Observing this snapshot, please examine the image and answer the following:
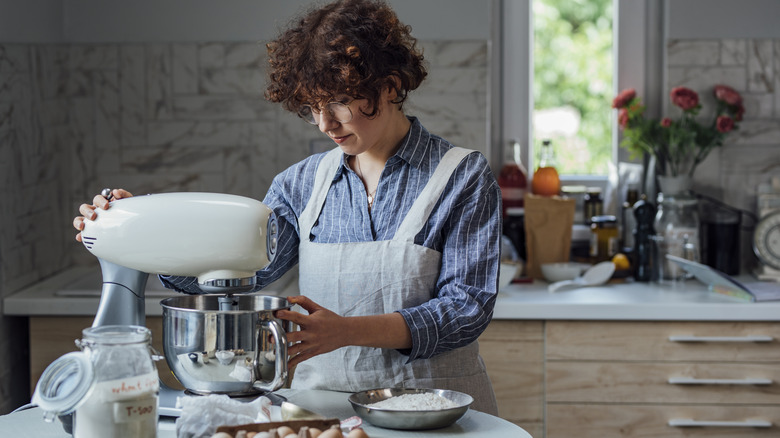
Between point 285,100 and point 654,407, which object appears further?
point 654,407

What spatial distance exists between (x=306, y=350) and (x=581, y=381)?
4.69 ft

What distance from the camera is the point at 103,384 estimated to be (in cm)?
113

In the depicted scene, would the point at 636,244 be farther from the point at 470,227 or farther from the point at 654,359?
the point at 470,227

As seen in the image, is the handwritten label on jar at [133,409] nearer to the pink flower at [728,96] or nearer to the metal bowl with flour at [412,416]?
the metal bowl with flour at [412,416]

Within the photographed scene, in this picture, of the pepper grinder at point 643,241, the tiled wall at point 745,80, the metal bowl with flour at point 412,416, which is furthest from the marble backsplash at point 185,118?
the metal bowl with flour at point 412,416

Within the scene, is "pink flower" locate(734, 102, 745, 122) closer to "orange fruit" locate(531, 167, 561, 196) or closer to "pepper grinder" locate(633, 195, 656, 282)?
"pepper grinder" locate(633, 195, 656, 282)

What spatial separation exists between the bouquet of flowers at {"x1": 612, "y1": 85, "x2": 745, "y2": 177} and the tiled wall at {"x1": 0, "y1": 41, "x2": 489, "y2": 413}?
511 mm

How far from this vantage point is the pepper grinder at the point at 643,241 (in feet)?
9.70

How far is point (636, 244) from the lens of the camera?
117 inches

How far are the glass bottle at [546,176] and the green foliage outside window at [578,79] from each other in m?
0.16

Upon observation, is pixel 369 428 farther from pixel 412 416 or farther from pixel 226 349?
pixel 226 349

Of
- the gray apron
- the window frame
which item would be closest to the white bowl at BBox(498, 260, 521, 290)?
the window frame

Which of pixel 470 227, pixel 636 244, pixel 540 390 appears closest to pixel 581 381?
pixel 540 390

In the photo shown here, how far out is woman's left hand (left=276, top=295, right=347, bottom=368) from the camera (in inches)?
54.7
